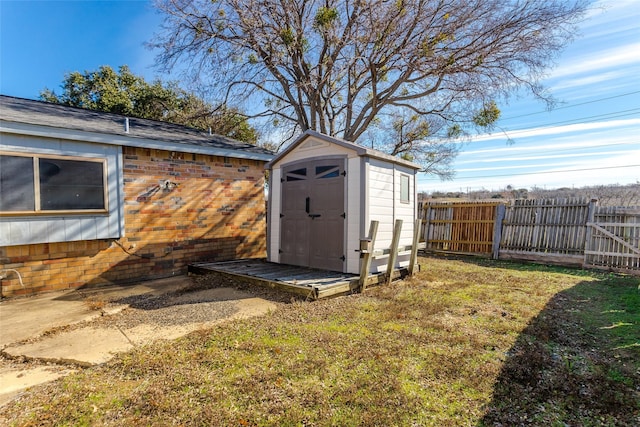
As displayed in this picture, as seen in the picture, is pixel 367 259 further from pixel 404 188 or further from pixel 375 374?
pixel 375 374

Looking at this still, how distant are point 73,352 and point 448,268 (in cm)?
730

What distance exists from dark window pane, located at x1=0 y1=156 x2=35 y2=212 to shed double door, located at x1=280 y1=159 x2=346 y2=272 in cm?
409

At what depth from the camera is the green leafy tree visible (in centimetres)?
1449

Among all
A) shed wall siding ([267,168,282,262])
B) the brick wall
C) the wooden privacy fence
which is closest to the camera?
the brick wall

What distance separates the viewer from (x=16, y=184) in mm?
4668

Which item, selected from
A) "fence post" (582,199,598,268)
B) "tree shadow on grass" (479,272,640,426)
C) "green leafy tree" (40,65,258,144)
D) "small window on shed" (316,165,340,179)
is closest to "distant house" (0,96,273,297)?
"small window on shed" (316,165,340,179)

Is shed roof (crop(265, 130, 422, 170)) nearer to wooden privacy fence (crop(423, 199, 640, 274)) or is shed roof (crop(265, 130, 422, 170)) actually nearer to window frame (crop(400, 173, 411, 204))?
window frame (crop(400, 173, 411, 204))

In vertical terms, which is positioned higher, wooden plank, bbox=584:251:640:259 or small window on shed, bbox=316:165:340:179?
small window on shed, bbox=316:165:340:179

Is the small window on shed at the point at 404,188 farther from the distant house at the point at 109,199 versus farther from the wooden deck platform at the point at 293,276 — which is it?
the distant house at the point at 109,199

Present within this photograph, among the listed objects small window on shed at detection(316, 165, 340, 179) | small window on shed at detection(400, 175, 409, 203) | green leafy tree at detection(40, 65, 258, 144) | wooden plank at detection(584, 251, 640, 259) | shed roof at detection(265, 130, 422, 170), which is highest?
green leafy tree at detection(40, 65, 258, 144)

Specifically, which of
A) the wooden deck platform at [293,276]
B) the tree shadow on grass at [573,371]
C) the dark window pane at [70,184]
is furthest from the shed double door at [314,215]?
the dark window pane at [70,184]

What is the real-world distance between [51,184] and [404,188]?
629cm

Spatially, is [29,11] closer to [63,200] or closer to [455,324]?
[63,200]

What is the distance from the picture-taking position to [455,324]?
12.4 feet
